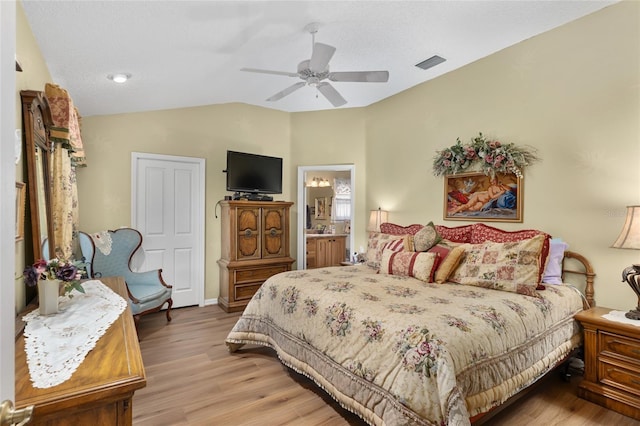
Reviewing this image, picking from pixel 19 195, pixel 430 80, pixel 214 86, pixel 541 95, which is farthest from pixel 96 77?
pixel 541 95

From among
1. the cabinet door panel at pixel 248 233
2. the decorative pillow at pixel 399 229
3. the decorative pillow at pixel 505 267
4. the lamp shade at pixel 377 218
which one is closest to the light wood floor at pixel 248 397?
the decorative pillow at pixel 505 267

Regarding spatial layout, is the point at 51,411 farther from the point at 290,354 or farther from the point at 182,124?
the point at 182,124

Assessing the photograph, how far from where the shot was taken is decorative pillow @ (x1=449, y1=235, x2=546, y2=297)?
2.53m

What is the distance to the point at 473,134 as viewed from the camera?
143 inches

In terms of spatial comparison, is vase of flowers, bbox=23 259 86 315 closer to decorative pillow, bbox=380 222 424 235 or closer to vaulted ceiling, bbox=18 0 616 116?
vaulted ceiling, bbox=18 0 616 116

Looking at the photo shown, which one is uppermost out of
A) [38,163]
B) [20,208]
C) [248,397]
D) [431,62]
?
[431,62]

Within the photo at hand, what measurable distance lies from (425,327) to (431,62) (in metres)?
2.90

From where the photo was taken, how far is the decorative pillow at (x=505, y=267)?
2.53 metres

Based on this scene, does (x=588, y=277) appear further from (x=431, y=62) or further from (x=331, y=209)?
(x=331, y=209)

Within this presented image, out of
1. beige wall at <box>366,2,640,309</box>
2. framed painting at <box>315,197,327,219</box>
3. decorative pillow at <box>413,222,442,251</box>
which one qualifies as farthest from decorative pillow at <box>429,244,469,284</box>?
framed painting at <box>315,197,327,219</box>

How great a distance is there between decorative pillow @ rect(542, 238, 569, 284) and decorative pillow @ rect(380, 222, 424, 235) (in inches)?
53.7

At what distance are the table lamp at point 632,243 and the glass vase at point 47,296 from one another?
11.8 feet

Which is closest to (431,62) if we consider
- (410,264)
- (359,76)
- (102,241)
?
(359,76)

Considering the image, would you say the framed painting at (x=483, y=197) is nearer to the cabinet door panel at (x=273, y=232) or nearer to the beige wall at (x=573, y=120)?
the beige wall at (x=573, y=120)
